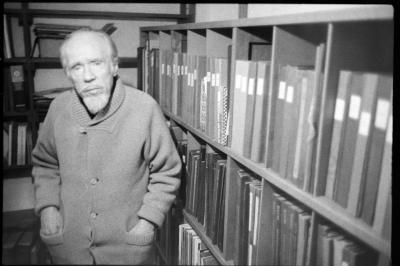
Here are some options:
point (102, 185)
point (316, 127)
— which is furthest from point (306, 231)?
point (102, 185)

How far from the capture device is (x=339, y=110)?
0.74 m

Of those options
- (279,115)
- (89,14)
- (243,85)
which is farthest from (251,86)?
(89,14)

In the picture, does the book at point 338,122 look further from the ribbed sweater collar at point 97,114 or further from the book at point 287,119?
the ribbed sweater collar at point 97,114

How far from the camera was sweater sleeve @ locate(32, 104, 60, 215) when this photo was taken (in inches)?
50.6

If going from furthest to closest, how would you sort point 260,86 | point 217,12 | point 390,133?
1. point 217,12
2. point 260,86
3. point 390,133

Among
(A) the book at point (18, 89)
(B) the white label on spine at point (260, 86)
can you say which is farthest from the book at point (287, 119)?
(A) the book at point (18, 89)

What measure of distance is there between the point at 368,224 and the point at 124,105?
91cm

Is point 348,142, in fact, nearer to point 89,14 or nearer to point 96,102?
point 96,102

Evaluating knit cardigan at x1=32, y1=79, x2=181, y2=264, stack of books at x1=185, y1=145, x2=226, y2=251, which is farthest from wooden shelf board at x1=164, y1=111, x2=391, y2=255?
knit cardigan at x1=32, y1=79, x2=181, y2=264

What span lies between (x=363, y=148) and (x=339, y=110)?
0.10m

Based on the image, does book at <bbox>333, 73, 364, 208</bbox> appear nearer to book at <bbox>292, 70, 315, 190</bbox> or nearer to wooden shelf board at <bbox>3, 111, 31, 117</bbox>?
book at <bbox>292, 70, 315, 190</bbox>

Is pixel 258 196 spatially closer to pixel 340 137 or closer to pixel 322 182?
pixel 322 182

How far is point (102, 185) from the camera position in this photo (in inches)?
49.6

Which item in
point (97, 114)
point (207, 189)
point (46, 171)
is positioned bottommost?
point (207, 189)
